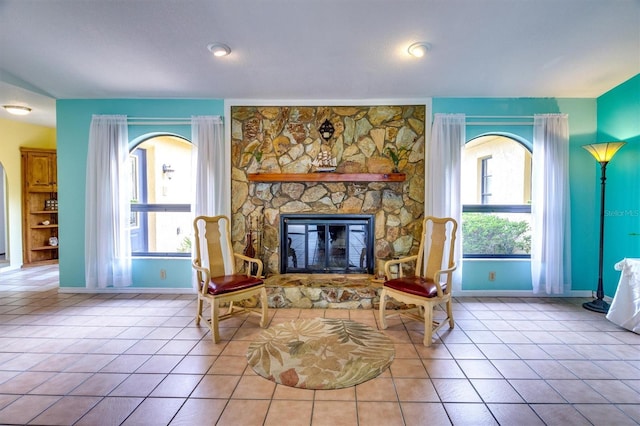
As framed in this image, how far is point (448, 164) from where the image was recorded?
3.68m

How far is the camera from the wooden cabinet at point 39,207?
211 inches

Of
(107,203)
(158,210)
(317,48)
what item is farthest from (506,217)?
(107,203)

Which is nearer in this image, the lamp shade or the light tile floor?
the light tile floor

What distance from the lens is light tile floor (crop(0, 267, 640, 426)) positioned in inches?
68.8

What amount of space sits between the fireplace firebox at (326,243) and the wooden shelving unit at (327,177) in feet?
1.61

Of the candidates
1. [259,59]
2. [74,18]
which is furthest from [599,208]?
[74,18]

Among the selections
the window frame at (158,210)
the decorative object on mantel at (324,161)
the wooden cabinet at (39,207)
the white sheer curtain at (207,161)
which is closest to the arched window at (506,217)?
the decorative object on mantel at (324,161)

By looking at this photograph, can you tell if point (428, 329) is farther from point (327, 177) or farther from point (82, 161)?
point (82, 161)

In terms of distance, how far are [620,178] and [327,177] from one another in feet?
10.9

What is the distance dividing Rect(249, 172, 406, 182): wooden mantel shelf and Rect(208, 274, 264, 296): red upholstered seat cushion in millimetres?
1257

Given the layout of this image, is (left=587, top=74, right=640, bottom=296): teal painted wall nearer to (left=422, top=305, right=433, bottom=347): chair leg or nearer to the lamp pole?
the lamp pole

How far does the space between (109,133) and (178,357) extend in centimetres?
296

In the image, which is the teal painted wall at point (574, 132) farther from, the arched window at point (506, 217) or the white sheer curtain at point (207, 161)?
the white sheer curtain at point (207, 161)

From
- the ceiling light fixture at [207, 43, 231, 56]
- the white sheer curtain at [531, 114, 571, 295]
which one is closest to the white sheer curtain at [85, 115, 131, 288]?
the ceiling light fixture at [207, 43, 231, 56]
